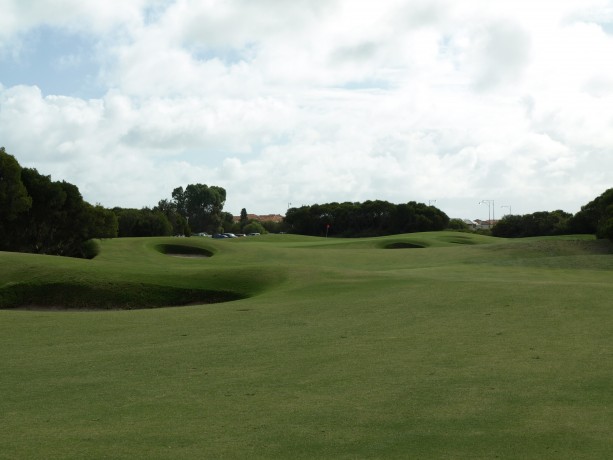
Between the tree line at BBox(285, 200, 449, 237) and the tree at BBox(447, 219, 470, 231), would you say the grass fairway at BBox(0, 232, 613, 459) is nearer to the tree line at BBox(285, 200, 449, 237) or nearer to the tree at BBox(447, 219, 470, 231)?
the tree line at BBox(285, 200, 449, 237)

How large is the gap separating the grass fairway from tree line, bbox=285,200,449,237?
103 m

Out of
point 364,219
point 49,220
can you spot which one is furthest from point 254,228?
point 49,220

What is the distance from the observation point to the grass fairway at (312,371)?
9633mm

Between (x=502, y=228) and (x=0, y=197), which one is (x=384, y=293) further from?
(x=502, y=228)

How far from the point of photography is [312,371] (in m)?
14.4

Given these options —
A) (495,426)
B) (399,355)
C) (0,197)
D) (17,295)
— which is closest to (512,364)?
(399,355)

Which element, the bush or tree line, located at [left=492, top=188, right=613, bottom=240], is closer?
the bush

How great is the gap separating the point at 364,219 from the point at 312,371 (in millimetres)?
129532

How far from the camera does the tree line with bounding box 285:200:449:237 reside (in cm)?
13488

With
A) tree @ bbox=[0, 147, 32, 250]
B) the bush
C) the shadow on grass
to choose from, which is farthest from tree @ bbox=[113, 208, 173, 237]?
the shadow on grass

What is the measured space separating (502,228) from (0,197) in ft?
306

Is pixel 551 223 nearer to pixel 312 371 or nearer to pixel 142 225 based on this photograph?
pixel 142 225

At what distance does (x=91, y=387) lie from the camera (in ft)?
44.4

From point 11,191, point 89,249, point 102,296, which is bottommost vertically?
point 102,296
